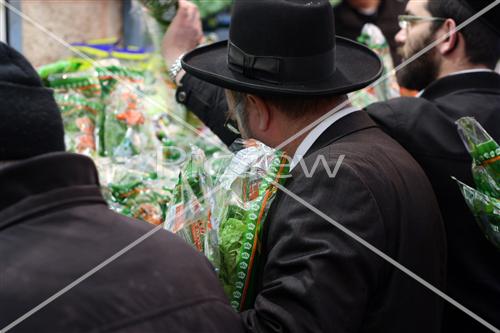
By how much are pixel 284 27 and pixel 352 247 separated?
0.61 metres

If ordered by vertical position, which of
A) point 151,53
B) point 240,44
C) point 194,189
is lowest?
point 151,53

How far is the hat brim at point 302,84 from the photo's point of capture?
167 cm

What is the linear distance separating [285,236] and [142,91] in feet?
5.96

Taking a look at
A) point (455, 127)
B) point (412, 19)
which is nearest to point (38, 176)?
point (455, 127)

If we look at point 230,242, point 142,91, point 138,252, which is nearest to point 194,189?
point 230,242

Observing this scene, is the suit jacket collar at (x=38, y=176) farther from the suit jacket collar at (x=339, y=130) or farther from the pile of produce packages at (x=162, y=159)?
the suit jacket collar at (x=339, y=130)

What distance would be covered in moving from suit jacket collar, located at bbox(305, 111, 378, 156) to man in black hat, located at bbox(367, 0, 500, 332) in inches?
15.0

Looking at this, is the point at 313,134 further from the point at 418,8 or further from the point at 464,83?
the point at 418,8

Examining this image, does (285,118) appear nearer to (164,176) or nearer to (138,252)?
(138,252)

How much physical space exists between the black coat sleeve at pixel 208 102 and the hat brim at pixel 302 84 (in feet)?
1.20

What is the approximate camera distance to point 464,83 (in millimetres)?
2262

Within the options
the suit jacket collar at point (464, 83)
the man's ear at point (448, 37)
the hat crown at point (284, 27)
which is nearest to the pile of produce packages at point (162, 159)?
the hat crown at point (284, 27)

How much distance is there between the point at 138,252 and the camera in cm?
108

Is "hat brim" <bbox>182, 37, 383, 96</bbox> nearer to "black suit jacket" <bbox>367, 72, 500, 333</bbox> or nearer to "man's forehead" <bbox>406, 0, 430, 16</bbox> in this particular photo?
"black suit jacket" <bbox>367, 72, 500, 333</bbox>
